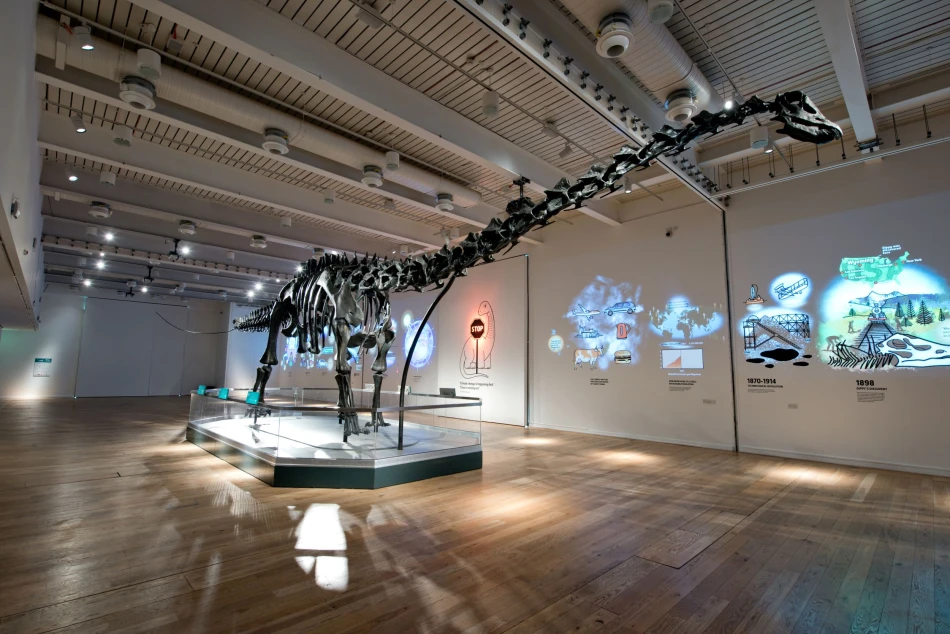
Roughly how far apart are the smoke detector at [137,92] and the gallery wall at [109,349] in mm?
17737

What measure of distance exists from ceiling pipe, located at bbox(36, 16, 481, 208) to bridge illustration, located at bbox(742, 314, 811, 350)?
18.9ft

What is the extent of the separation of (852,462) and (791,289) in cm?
271

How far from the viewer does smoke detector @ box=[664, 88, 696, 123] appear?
17.5 ft

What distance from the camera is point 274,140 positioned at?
623cm

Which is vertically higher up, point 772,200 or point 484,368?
point 772,200

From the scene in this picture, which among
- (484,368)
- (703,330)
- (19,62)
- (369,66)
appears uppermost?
(369,66)

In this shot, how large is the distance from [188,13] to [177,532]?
4.37 m

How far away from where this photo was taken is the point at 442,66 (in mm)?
5535

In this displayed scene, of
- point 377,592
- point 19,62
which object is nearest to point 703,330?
point 377,592

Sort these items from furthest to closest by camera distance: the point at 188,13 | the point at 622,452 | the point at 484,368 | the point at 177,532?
the point at 484,368 → the point at 622,452 → the point at 188,13 → the point at 177,532

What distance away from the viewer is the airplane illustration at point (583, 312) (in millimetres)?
10016

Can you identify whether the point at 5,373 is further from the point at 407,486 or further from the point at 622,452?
the point at 622,452

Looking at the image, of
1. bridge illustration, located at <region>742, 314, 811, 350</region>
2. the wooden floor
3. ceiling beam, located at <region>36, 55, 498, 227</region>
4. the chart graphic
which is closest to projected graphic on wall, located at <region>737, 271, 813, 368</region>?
bridge illustration, located at <region>742, 314, 811, 350</region>

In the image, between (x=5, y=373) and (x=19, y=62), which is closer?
(x=19, y=62)
